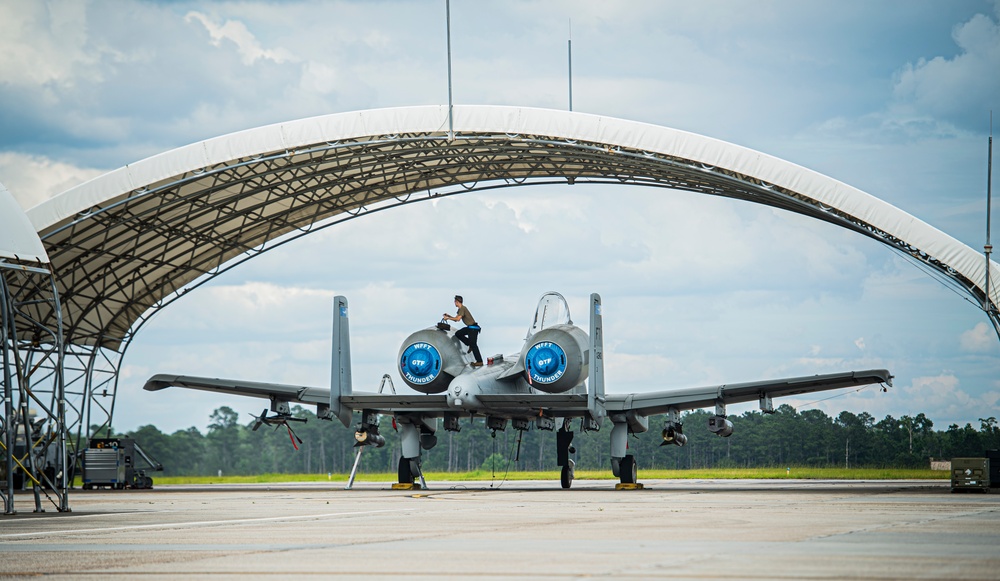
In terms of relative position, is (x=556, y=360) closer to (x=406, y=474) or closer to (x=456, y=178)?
(x=406, y=474)

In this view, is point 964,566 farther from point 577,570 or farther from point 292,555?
point 292,555

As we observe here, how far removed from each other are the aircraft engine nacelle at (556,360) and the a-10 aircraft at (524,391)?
2cm

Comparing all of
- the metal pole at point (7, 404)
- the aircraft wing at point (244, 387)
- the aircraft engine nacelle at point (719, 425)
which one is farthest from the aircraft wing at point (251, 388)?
the metal pole at point (7, 404)

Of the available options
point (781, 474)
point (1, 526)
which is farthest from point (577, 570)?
point (781, 474)

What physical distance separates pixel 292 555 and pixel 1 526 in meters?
5.95

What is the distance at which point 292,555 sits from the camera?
8.38 meters

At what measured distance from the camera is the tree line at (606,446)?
214 feet

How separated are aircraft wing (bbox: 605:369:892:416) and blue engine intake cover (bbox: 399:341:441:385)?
4153 millimetres

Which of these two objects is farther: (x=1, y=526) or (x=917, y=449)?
(x=917, y=449)

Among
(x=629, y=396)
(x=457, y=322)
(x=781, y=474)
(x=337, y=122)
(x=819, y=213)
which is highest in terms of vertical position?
(x=337, y=122)

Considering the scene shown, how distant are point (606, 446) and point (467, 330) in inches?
2623

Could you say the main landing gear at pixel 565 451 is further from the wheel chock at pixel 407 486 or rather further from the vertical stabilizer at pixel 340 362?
the vertical stabilizer at pixel 340 362

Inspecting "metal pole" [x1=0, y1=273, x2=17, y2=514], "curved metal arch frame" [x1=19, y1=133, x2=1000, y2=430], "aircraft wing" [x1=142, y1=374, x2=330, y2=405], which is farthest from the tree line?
"metal pole" [x1=0, y1=273, x2=17, y2=514]

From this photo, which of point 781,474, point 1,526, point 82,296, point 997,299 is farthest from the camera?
point 781,474
